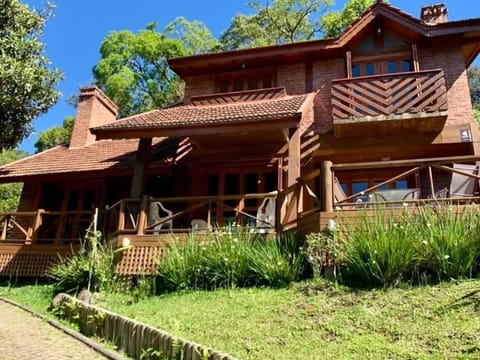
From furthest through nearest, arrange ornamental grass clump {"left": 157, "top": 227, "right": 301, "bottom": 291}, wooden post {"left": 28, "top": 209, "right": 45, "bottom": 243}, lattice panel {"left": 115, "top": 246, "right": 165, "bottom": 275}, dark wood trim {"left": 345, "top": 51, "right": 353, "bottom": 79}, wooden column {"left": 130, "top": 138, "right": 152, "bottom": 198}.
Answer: dark wood trim {"left": 345, "top": 51, "right": 353, "bottom": 79}, wooden post {"left": 28, "top": 209, "right": 45, "bottom": 243}, wooden column {"left": 130, "top": 138, "right": 152, "bottom": 198}, lattice panel {"left": 115, "top": 246, "right": 165, "bottom": 275}, ornamental grass clump {"left": 157, "top": 227, "right": 301, "bottom": 291}

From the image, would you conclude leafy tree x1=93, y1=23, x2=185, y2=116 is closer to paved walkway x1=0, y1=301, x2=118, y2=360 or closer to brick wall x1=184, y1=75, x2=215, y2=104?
brick wall x1=184, y1=75, x2=215, y2=104

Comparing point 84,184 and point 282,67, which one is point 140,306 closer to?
point 84,184

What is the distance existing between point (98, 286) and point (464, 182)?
8.17 metres

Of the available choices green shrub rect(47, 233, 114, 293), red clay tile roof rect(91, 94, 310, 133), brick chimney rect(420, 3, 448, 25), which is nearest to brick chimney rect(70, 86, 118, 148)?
red clay tile roof rect(91, 94, 310, 133)

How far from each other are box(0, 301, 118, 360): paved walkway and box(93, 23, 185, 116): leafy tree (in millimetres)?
24606

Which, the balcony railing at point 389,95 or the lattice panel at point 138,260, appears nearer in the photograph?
the lattice panel at point 138,260

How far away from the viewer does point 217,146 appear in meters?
13.6

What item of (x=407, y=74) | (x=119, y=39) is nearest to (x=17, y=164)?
(x=407, y=74)

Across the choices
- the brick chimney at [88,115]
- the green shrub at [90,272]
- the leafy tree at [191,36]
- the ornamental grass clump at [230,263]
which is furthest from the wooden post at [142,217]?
the leafy tree at [191,36]

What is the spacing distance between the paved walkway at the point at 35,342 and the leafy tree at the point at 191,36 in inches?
1096

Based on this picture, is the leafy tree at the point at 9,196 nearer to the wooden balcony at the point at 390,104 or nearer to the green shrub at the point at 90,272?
the green shrub at the point at 90,272

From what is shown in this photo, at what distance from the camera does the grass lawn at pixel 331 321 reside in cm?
499

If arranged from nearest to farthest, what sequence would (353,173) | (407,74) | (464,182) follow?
(464,182), (407,74), (353,173)

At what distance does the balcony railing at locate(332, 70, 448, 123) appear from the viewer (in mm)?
11961
